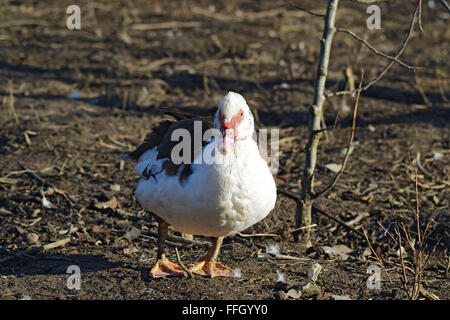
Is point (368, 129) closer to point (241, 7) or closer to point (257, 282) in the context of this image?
point (257, 282)

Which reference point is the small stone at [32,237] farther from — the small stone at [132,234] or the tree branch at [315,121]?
the tree branch at [315,121]

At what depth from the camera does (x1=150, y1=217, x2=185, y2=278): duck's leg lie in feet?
14.3

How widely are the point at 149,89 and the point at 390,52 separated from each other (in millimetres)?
4104

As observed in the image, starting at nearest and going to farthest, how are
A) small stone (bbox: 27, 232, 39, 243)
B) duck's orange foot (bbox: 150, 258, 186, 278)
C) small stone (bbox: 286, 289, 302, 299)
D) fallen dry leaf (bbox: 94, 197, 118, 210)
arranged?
1. small stone (bbox: 286, 289, 302, 299)
2. duck's orange foot (bbox: 150, 258, 186, 278)
3. small stone (bbox: 27, 232, 39, 243)
4. fallen dry leaf (bbox: 94, 197, 118, 210)

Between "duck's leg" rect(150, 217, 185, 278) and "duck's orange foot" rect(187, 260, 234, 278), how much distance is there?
0.11 meters

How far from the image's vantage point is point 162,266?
4430 mm

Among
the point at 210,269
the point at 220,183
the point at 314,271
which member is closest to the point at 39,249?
the point at 210,269

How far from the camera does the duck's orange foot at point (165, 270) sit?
171 inches

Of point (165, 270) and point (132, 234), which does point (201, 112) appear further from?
point (165, 270)

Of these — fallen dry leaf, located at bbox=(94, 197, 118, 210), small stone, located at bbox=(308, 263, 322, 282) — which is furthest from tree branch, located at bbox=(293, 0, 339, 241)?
fallen dry leaf, located at bbox=(94, 197, 118, 210)

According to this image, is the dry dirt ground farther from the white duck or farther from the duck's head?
the duck's head

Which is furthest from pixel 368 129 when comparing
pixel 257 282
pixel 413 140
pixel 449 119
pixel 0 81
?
pixel 0 81

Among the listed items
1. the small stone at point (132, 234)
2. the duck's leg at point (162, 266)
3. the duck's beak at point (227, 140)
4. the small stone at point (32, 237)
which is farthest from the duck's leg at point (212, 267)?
the small stone at point (32, 237)

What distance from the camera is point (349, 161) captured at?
677cm
